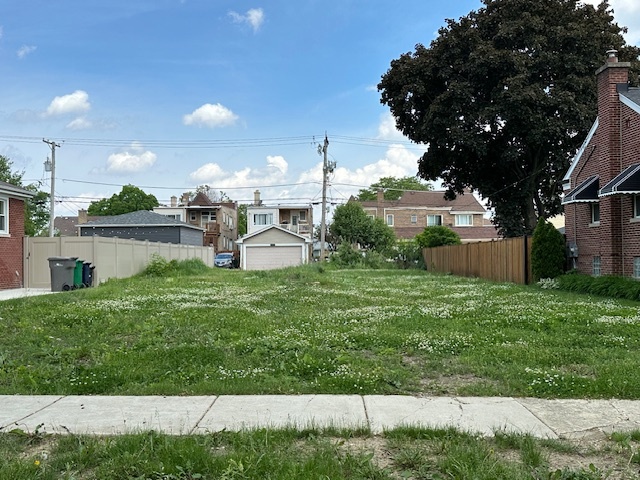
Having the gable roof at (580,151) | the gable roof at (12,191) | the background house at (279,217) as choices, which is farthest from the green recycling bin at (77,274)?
the background house at (279,217)

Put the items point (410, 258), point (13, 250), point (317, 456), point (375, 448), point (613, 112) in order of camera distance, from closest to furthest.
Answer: point (317, 456), point (375, 448), point (613, 112), point (13, 250), point (410, 258)

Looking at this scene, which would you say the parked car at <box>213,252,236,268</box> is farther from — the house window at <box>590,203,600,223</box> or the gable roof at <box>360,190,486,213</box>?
the house window at <box>590,203,600,223</box>

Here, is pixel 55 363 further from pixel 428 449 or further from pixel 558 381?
pixel 558 381

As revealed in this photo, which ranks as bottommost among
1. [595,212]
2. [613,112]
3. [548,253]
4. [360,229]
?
[548,253]

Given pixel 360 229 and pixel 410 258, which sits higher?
pixel 360 229

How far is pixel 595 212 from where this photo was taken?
1942 cm

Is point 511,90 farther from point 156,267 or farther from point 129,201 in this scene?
point 129,201

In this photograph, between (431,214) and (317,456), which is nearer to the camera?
(317,456)

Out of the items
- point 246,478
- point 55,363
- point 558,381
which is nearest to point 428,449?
point 246,478

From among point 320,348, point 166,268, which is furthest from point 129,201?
point 320,348

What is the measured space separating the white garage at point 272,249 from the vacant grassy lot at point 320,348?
3798cm

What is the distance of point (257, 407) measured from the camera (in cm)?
508

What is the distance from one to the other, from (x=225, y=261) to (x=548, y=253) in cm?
3871

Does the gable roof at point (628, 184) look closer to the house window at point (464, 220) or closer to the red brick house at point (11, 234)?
the red brick house at point (11, 234)
